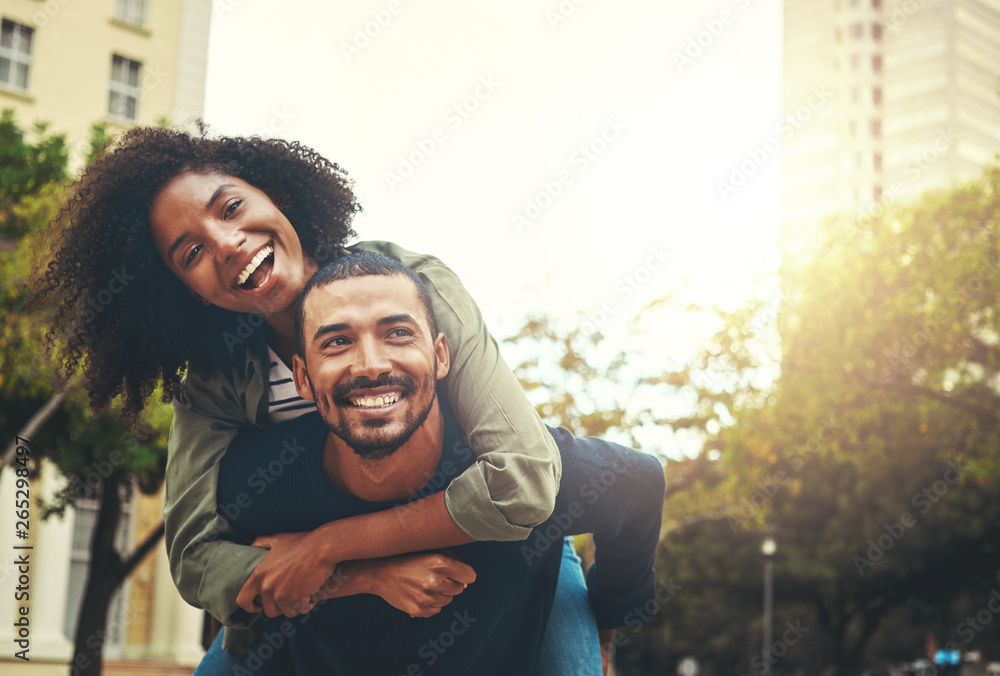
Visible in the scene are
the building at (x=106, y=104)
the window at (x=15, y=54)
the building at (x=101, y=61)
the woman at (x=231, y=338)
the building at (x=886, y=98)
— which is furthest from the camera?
the building at (x=886, y=98)

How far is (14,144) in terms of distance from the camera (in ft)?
46.6

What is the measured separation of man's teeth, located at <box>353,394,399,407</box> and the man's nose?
56 millimetres

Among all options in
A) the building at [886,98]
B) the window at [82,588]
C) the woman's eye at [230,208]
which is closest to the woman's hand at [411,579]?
the woman's eye at [230,208]

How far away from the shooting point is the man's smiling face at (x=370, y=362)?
2.50m

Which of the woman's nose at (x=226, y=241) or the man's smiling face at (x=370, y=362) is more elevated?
the woman's nose at (x=226, y=241)

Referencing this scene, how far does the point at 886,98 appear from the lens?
7931 centimetres

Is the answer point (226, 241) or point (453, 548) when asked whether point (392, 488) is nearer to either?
point (453, 548)

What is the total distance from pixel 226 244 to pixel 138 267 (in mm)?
349

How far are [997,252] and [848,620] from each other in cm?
2299

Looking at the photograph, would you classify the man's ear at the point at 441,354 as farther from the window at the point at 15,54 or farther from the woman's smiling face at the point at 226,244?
the window at the point at 15,54

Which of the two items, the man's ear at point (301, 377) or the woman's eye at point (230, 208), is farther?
the woman's eye at point (230, 208)

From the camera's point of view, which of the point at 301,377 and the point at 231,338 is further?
the point at 231,338

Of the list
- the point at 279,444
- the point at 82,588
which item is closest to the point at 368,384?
the point at 279,444

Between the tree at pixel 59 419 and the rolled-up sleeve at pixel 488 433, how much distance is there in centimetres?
997
